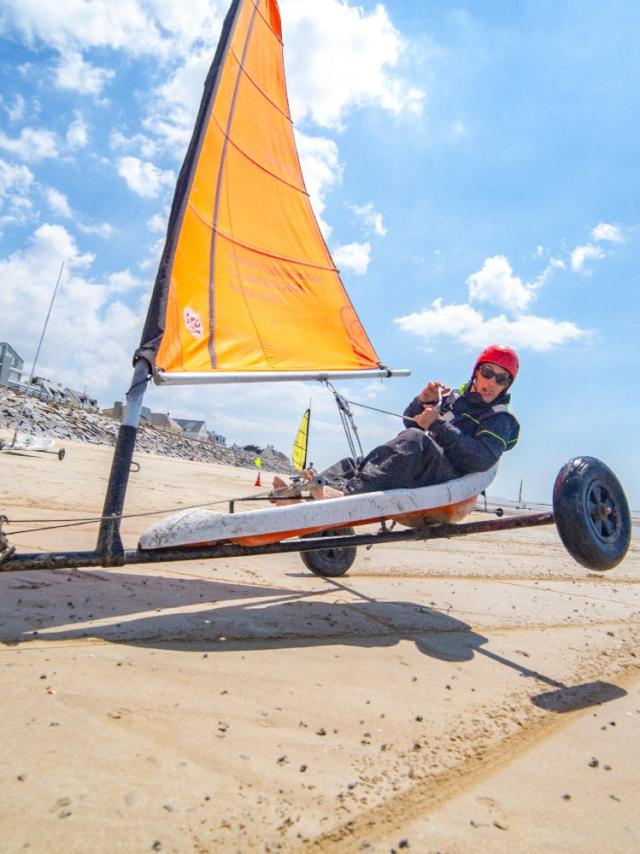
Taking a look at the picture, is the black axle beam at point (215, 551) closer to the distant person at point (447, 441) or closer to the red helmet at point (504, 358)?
the distant person at point (447, 441)

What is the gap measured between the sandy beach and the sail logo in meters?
1.65

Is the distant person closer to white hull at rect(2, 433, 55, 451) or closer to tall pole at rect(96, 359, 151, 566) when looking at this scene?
tall pole at rect(96, 359, 151, 566)

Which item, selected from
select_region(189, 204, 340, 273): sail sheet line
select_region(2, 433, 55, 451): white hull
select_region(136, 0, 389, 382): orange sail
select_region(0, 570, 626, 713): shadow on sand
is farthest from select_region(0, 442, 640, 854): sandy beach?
select_region(2, 433, 55, 451): white hull

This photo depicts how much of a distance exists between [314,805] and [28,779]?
66cm

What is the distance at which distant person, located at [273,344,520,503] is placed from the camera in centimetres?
328

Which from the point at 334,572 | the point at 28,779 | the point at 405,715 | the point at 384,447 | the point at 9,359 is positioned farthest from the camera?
the point at 9,359

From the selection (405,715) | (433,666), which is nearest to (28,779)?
(405,715)

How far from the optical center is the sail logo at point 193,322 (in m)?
3.49

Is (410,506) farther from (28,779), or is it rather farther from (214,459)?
(214,459)

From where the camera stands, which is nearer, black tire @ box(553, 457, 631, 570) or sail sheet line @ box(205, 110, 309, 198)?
black tire @ box(553, 457, 631, 570)

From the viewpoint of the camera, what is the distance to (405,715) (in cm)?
184

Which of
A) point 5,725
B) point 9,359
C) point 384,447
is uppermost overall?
point 9,359

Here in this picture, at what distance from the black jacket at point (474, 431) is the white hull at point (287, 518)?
13.5 inches

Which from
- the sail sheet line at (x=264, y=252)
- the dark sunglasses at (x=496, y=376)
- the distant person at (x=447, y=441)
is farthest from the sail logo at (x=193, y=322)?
the dark sunglasses at (x=496, y=376)
